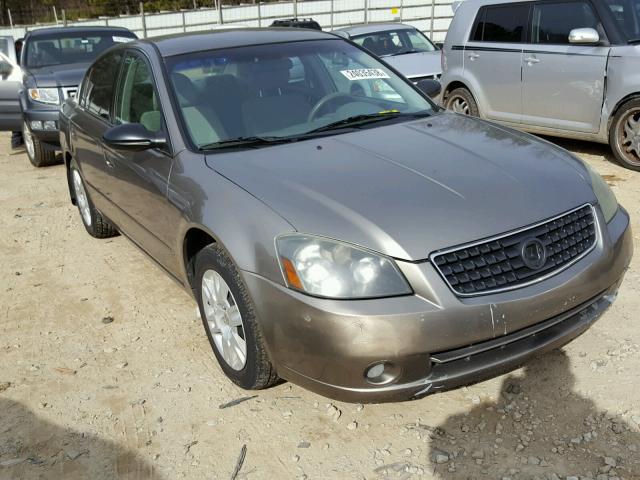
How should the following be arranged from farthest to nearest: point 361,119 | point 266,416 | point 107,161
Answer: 1. point 107,161
2. point 361,119
3. point 266,416

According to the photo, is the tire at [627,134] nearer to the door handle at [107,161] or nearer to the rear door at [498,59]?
the rear door at [498,59]

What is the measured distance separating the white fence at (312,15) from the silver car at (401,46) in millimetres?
12897

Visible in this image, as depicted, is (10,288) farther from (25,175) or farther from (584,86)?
(584,86)

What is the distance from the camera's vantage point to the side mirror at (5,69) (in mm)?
9594

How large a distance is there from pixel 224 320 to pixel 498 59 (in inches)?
227

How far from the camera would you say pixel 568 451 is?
260cm

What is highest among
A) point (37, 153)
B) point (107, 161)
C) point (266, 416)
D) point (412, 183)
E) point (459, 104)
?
point (412, 183)

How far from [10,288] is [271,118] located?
97.3 inches

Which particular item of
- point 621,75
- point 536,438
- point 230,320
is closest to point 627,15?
point 621,75

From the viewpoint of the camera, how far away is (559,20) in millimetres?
6984

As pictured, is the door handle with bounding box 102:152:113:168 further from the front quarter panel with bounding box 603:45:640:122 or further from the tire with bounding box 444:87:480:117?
the tire with bounding box 444:87:480:117

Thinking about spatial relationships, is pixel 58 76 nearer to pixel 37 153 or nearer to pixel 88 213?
pixel 37 153

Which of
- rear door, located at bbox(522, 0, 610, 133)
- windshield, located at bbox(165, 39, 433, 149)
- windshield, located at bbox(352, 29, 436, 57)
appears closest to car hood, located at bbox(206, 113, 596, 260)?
windshield, located at bbox(165, 39, 433, 149)

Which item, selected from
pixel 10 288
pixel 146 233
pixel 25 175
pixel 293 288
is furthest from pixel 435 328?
pixel 25 175
